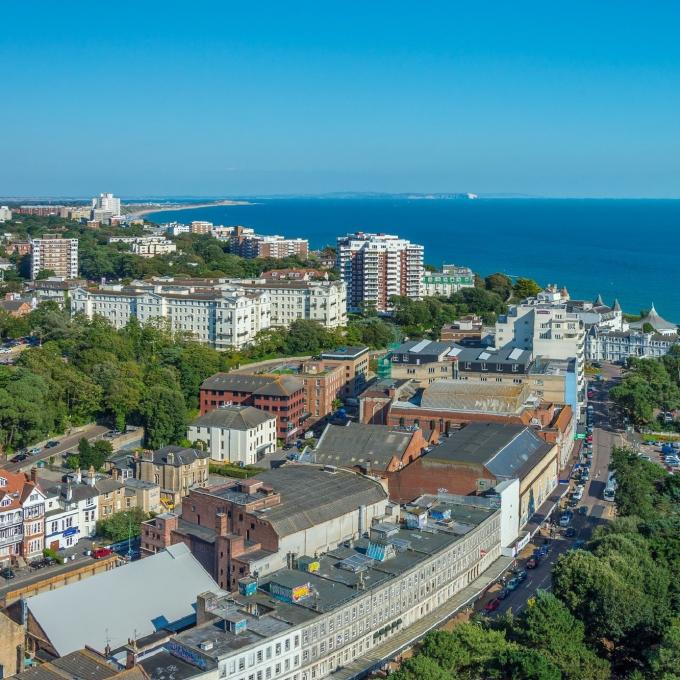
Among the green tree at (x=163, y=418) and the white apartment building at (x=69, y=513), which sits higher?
the green tree at (x=163, y=418)

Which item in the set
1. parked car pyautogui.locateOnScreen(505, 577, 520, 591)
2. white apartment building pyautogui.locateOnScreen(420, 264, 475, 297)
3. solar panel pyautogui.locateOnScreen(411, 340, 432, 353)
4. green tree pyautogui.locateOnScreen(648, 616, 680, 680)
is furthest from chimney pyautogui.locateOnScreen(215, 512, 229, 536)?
white apartment building pyautogui.locateOnScreen(420, 264, 475, 297)

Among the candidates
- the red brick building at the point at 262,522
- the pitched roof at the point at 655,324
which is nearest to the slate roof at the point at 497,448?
the red brick building at the point at 262,522

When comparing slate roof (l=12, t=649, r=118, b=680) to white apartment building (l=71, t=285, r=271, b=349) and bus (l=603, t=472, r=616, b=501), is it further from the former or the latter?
white apartment building (l=71, t=285, r=271, b=349)

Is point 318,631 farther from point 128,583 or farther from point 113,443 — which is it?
point 113,443

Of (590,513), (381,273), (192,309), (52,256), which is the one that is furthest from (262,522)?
(52,256)

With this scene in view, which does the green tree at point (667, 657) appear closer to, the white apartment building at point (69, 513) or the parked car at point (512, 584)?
the parked car at point (512, 584)

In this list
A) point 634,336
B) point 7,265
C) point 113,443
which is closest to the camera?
point 113,443

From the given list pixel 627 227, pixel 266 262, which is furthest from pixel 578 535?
pixel 627 227
